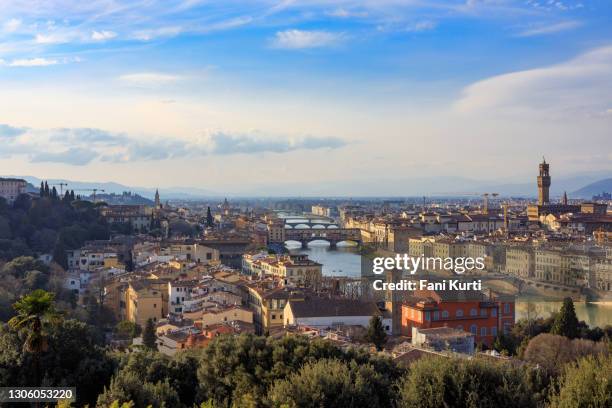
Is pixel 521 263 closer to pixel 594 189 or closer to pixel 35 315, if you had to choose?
pixel 35 315

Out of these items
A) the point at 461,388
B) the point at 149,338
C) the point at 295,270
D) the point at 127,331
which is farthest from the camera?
the point at 295,270

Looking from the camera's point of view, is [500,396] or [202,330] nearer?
[500,396]

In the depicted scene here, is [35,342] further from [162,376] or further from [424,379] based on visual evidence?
[424,379]

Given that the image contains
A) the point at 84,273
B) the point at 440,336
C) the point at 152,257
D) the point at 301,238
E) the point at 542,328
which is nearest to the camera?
the point at 440,336

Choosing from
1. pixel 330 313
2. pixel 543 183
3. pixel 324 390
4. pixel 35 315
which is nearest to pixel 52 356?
pixel 35 315

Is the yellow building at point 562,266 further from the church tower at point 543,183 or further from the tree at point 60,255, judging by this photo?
the church tower at point 543,183

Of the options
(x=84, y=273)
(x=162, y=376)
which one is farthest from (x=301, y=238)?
(x=162, y=376)

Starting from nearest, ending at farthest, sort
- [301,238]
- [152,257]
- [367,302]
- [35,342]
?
1. [35,342]
2. [367,302]
3. [152,257]
4. [301,238]
